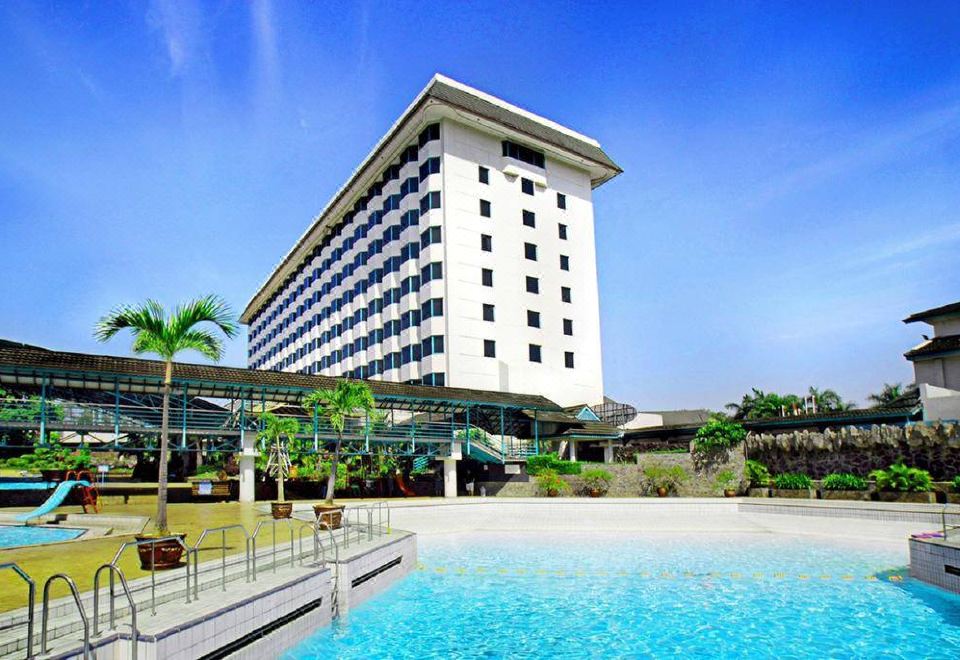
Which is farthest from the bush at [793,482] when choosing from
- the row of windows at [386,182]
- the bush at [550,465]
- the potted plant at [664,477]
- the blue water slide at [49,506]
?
the row of windows at [386,182]

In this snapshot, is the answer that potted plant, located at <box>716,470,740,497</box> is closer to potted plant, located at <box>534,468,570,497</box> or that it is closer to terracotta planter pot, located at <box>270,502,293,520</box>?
potted plant, located at <box>534,468,570,497</box>

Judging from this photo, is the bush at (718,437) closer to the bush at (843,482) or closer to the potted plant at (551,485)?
the bush at (843,482)

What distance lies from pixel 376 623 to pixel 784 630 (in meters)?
6.85

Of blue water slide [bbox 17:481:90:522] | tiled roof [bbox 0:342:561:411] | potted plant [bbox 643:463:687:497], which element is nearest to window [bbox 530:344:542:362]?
tiled roof [bbox 0:342:561:411]

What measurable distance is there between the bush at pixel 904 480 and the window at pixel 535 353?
2427cm

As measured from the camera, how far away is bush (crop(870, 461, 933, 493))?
24797 mm

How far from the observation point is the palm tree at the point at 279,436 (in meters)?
27.9

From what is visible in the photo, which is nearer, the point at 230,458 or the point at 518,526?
the point at 518,526

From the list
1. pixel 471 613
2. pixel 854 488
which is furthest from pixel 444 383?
pixel 471 613

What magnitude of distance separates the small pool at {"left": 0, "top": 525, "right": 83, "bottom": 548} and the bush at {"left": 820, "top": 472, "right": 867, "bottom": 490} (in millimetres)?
26389

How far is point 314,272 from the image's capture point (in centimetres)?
6931

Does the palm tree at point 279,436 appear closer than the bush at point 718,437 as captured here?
Yes

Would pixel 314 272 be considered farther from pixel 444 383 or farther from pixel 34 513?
pixel 34 513

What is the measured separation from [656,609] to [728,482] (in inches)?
772
